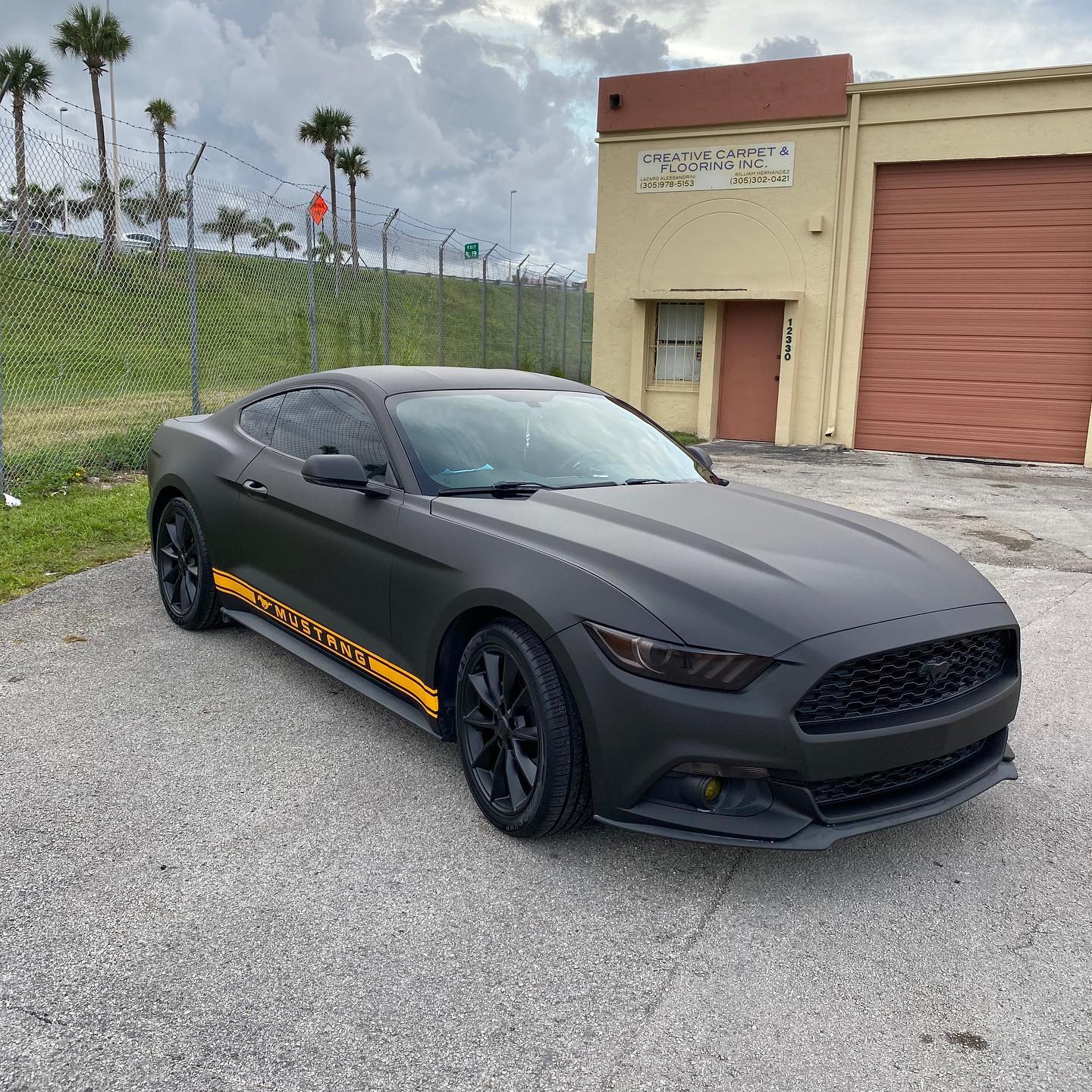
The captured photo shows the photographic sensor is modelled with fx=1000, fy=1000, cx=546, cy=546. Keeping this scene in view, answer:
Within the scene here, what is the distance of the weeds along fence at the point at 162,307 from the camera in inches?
347

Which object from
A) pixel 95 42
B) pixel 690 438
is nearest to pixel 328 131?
pixel 95 42

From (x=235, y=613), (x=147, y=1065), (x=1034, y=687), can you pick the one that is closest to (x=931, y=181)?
(x=1034, y=687)

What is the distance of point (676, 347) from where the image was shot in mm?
18375

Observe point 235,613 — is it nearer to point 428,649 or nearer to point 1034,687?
point 428,649

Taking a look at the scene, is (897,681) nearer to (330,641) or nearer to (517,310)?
(330,641)

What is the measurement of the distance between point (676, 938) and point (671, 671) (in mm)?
716

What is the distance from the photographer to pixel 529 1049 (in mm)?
2250

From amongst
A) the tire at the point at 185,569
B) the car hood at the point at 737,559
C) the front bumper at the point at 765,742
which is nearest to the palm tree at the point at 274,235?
the tire at the point at 185,569

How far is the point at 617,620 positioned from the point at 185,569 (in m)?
3.13

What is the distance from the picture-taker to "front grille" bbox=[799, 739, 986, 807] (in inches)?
109

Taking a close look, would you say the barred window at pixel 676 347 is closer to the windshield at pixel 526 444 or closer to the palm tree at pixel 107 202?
the palm tree at pixel 107 202

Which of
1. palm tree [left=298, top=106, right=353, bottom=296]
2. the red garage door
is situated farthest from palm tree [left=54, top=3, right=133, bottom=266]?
the red garage door

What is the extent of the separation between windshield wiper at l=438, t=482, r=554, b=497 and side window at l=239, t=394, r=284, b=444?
1.38m

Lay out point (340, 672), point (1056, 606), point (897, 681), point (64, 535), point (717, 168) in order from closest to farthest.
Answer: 1. point (897, 681)
2. point (340, 672)
3. point (1056, 606)
4. point (64, 535)
5. point (717, 168)
